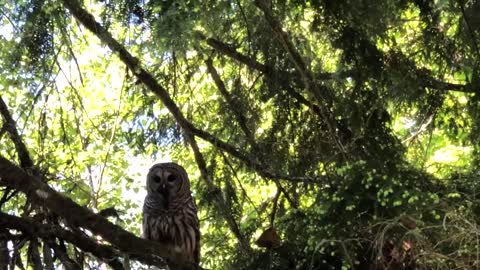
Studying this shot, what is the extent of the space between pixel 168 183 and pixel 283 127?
1.00 metres

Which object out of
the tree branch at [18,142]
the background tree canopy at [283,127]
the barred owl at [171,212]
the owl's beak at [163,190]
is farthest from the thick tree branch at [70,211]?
the owl's beak at [163,190]

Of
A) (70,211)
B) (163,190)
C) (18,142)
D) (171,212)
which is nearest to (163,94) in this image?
(163,190)

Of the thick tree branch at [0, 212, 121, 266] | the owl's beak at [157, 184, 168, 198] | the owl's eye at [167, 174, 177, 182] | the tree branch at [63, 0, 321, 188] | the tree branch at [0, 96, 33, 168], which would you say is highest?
the tree branch at [63, 0, 321, 188]

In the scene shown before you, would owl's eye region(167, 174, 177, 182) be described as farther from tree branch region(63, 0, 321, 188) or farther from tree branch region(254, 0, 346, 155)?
tree branch region(254, 0, 346, 155)

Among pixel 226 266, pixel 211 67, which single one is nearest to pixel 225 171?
pixel 211 67

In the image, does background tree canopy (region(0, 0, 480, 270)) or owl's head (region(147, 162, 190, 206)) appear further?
owl's head (region(147, 162, 190, 206))

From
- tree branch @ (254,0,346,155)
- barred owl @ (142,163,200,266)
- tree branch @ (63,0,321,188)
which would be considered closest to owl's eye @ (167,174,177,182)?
barred owl @ (142,163,200,266)

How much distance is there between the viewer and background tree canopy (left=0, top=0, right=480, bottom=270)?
2998mm

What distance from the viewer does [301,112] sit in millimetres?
5070

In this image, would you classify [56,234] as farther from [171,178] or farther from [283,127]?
[283,127]

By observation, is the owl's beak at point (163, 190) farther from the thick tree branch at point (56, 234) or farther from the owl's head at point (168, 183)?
the thick tree branch at point (56, 234)

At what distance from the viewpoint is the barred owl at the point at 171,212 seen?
4590mm

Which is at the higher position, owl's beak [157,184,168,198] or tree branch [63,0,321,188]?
tree branch [63,0,321,188]

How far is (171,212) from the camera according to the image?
4.66m
